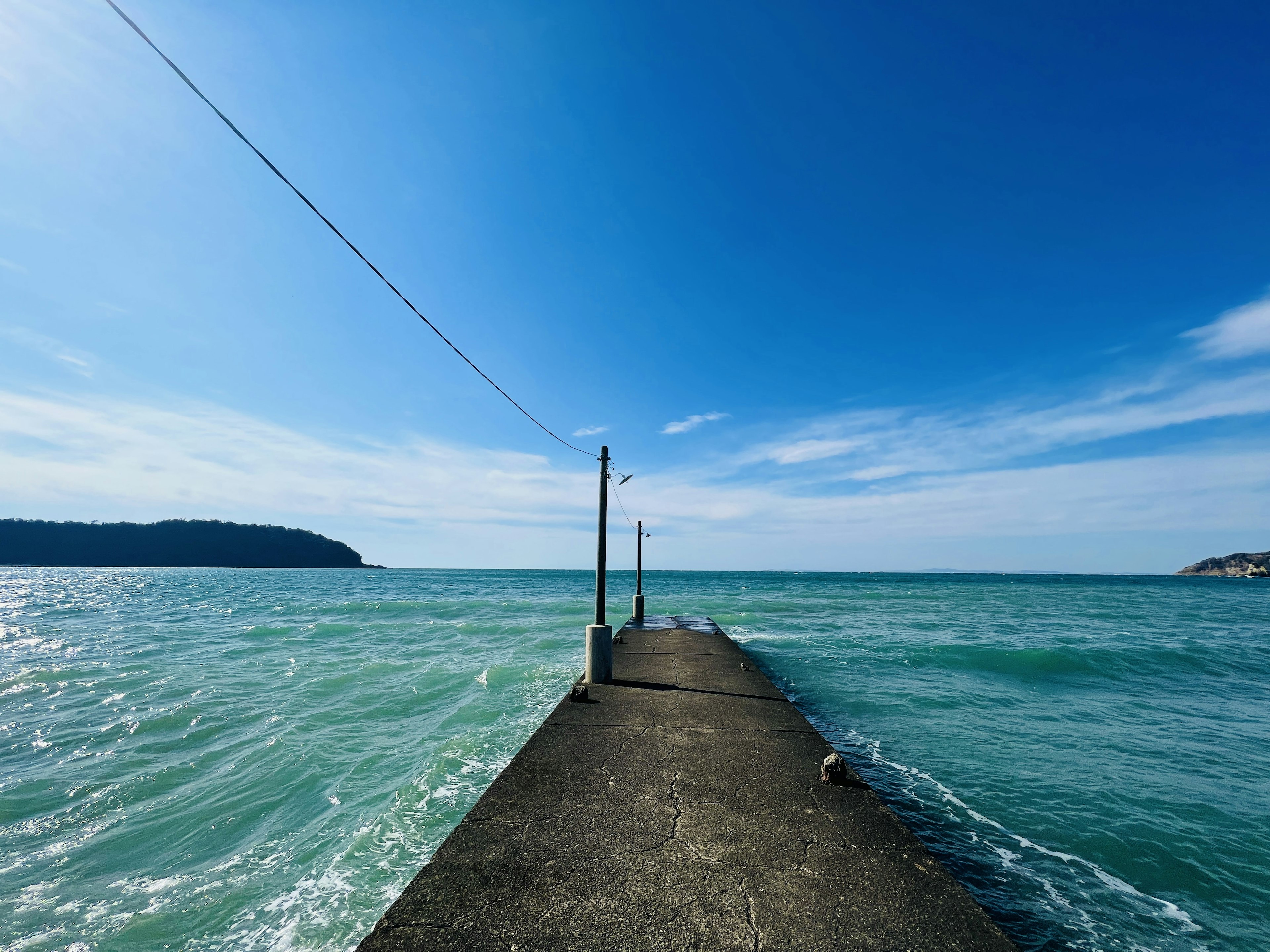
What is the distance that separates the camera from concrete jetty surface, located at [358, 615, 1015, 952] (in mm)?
3635

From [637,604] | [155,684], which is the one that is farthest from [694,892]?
[637,604]

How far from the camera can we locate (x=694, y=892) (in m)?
4.05

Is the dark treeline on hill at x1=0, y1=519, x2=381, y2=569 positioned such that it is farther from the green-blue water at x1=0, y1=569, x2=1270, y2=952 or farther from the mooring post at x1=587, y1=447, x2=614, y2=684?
the mooring post at x1=587, y1=447, x2=614, y2=684

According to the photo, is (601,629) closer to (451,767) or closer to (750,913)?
(451,767)

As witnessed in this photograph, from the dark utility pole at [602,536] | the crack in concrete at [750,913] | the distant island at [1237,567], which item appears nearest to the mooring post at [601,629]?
the dark utility pole at [602,536]

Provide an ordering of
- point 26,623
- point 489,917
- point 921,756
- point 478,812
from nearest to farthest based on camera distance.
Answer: point 489,917
point 478,812
point 921,756
point 26,623

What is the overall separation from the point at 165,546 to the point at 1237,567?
33598 cm

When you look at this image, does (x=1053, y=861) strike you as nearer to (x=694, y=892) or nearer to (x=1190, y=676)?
(x=694, y=892)

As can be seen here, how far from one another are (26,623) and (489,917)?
40.7 meters

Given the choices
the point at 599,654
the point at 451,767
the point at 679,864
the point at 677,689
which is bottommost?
the point at 451,767

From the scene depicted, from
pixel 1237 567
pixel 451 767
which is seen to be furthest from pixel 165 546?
pixel 1237 567

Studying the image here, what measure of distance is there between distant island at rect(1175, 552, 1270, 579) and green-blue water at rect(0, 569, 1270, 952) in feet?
557

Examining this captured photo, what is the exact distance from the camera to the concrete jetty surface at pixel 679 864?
363 centimetres

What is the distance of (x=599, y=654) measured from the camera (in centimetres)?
1101
